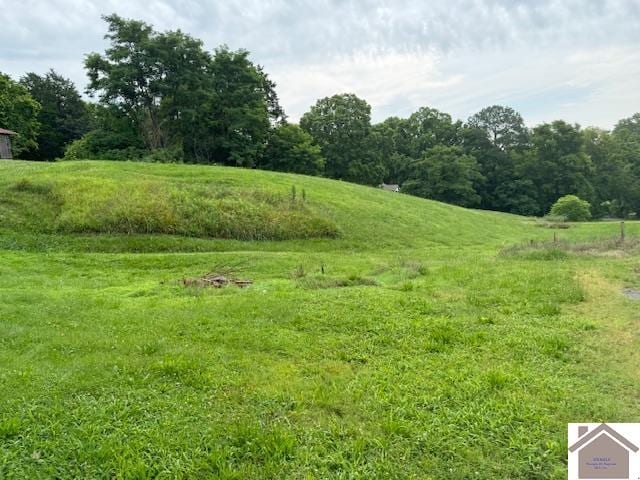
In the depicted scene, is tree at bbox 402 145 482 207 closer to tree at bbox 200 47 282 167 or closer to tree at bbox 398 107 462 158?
tree at bbox 398 107 462 158

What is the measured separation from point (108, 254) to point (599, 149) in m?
66.3

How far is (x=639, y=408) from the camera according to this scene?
4.11 metres

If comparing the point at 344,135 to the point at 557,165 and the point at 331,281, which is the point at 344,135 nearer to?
the point at 557,165

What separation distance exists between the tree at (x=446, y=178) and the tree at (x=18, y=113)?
40.6m

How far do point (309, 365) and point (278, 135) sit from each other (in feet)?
142

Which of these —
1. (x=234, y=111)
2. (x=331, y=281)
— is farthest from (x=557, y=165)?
(x=331, y=281)

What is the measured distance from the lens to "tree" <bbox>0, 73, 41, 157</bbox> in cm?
3972

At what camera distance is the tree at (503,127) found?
6253 cm

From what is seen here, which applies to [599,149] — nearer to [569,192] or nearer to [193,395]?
[569,192]

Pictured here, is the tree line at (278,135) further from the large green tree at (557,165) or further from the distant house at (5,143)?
the distant house at (5,143)

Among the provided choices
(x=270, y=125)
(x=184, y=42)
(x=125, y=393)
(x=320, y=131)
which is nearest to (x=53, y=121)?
(x=184, y=42)

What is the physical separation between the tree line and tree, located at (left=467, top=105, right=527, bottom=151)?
0.15 metres

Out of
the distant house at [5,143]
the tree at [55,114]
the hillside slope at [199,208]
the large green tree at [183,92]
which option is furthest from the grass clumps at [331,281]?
the tree at [55,114]

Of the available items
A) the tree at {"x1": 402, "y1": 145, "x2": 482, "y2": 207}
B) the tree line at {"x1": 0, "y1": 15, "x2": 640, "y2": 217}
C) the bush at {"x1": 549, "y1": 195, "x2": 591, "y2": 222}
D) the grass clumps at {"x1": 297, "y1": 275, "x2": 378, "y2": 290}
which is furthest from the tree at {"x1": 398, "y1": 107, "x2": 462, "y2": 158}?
the grass clumps at {"x1": 297, "y1": 275, "x2": 378, "y2": 290}
